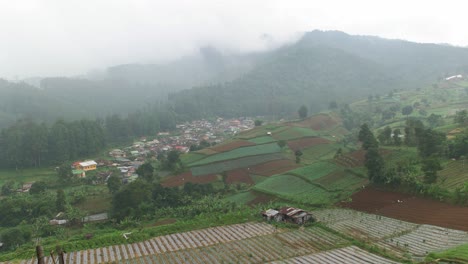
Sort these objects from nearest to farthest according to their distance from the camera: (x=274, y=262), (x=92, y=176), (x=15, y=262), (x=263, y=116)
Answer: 1. (x=274, y=262)
2. (x=15, y=262)
3. (x=92, y=176)
4. (x=263, y=116)

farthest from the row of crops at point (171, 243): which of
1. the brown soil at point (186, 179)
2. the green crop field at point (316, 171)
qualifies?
the brown soil at point (186, 179)

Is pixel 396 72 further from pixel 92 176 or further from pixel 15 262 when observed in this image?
pixel 15 262

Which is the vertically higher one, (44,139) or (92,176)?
(44,139)

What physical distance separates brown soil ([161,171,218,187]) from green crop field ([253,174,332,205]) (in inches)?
364

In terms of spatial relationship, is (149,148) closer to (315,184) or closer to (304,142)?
(304,142)

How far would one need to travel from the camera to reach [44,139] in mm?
69938

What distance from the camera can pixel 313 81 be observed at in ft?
501

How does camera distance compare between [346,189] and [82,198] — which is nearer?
[346,189]

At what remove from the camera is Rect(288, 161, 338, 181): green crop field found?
42.6 metres

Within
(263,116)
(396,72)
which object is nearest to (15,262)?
(263,116)

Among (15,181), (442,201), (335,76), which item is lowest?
(15,181)

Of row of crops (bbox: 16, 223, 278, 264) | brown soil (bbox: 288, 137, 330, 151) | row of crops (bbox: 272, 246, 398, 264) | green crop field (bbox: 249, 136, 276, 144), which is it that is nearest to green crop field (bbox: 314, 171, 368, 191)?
row of crops (bbox: 16, 223, 278, 264)

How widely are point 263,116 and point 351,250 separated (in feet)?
341

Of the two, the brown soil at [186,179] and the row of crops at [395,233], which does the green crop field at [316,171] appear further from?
the brown soil at [186,179]
